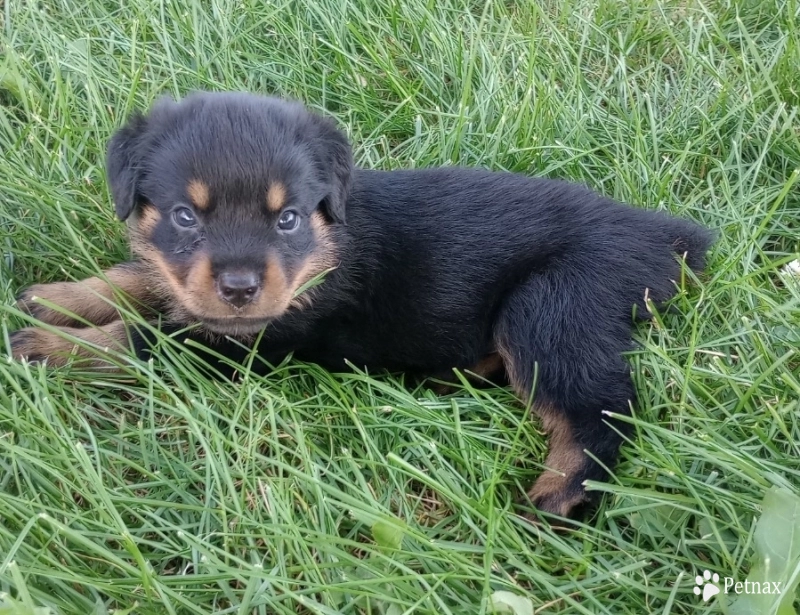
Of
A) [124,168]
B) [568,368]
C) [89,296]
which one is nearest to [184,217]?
[124,168]

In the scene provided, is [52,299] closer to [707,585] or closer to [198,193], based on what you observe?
[198,193]

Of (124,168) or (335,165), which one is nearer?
(124,168)

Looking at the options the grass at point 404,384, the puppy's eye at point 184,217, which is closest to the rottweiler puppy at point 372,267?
the puppy's eye at point 184,217

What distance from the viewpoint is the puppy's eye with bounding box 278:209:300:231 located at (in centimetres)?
261

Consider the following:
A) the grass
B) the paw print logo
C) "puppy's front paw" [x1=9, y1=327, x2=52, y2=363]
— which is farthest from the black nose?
the paw print logo

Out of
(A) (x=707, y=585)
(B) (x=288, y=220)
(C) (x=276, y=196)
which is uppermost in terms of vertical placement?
(C) (x=276, y=196)

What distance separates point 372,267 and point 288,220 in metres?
0.50

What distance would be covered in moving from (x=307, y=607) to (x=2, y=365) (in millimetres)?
1333

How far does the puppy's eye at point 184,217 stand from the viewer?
99.1 inches

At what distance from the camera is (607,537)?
8.06ft

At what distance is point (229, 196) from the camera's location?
2438 millimetres

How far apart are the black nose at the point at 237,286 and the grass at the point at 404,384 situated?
1.26 feet

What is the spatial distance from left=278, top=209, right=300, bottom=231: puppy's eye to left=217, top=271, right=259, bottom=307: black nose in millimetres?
275

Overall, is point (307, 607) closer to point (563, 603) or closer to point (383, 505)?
point (383, 505)
